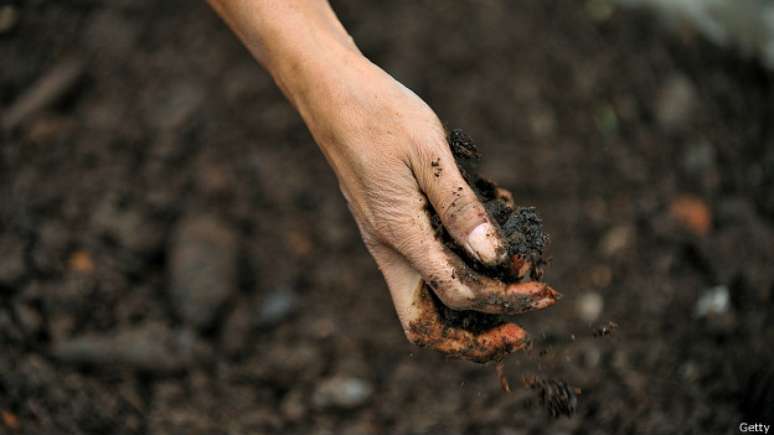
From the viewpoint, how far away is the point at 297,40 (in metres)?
1.43

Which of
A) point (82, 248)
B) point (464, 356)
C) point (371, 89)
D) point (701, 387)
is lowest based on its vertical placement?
point (701, 387)

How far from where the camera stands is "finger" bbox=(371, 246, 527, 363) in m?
1.41

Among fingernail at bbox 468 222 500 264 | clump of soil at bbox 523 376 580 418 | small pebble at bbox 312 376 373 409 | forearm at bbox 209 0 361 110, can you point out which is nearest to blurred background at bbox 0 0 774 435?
small pebble at bbox 312 376 373 409

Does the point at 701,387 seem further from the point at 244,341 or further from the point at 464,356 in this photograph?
the point at 244,341

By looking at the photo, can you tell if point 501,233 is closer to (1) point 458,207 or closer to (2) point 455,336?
(1) point 458,207

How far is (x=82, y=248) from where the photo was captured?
2361mm

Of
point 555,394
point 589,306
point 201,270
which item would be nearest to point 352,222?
point 201,270

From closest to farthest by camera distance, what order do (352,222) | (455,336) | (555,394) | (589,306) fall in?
(455,336) → (555,394) → (589,306) → (352,222)

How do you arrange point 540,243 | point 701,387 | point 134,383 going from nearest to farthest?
point 540,243
point 701,387
point 134,383

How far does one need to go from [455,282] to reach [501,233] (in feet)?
0.45

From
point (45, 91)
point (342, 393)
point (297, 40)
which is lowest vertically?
point (342, 393)

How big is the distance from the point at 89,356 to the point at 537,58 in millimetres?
2097

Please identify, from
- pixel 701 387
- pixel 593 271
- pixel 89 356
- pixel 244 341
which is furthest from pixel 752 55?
pixel 89 356

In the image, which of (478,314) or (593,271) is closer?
(478,314)
